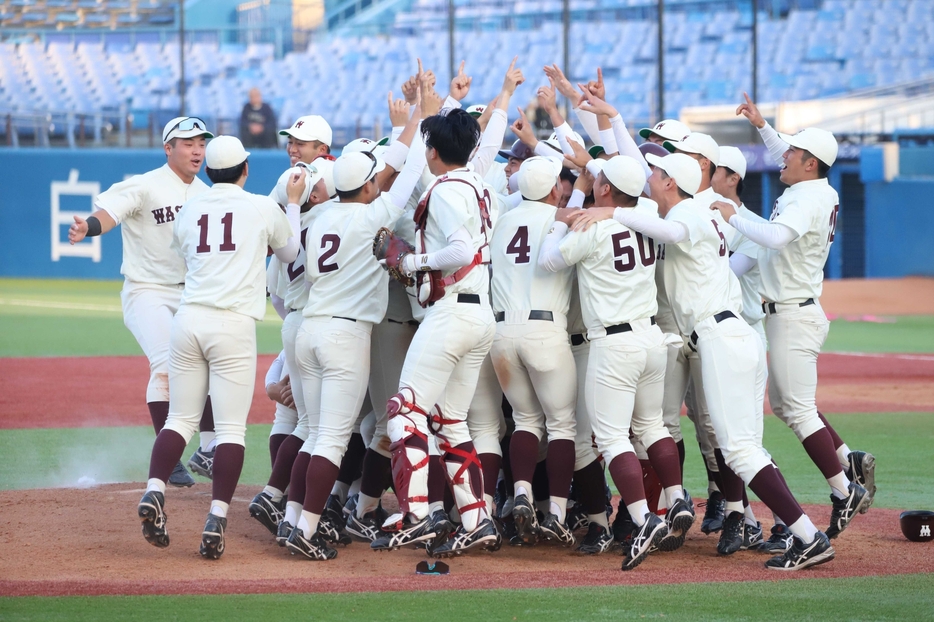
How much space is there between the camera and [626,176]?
540 centimetres

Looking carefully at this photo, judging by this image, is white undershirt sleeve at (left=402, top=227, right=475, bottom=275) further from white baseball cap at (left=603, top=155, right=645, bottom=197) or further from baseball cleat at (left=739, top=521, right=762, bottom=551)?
baseball cleat at (left=739, top=521, right=762, bottom=551)

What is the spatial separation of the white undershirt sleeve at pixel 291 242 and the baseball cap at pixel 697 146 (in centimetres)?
197

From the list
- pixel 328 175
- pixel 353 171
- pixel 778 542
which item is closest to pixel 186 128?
pixel 328 175

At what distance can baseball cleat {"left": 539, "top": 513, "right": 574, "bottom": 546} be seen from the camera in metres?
5.57

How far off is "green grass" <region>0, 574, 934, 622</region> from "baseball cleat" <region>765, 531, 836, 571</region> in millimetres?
279

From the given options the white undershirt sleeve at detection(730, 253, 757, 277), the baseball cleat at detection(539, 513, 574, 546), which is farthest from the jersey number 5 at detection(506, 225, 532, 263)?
the white undershirt sleeve at detection(730, 253, 757, 277)

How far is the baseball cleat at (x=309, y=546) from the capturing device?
5336 millimetres

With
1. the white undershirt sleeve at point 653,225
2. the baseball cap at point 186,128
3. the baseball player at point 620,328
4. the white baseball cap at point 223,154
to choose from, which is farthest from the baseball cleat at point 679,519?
the baseball cap at point 186,128

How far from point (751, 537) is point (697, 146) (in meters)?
2.03

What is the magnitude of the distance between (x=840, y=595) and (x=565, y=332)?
1758 millimetres

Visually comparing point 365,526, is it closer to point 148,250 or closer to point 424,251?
point 424,251

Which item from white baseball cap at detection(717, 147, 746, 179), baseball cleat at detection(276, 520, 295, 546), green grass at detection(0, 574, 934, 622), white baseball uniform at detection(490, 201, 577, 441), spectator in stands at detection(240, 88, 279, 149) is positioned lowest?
green grass at detection(0, 574, 934, 622)

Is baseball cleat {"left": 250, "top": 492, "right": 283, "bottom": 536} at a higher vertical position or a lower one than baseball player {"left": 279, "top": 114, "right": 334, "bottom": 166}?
lower

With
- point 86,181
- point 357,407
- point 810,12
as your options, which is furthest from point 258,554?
point 810,12
